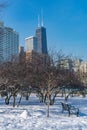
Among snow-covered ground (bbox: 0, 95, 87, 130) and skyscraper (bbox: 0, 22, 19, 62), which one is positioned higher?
skyscraper (bbox: 0, 22, 19, 62)

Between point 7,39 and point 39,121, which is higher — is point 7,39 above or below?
above

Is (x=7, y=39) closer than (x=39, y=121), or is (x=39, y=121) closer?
(x=7, y=39)

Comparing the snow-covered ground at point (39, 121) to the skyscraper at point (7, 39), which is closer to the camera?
the skyscraper at point (7, 39)

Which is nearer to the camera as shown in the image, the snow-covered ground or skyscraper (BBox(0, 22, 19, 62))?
skyscraper (BBox(0, 22, 19, 62))

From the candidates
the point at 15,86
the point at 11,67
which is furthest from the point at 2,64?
the point at 15,86

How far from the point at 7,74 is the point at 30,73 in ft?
24.1

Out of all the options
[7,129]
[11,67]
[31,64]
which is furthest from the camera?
[31,64]

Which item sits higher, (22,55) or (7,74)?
(22,55)

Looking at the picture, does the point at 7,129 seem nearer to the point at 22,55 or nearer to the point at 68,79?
the point at 68,79

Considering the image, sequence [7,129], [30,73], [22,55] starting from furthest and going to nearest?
[22,55]
[30,73]
[7,129]

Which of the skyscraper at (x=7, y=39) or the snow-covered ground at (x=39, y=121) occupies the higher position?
the skyscraper at (x=7, y=39)

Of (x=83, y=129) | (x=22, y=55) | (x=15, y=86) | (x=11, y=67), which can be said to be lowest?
(x=83, y=129)

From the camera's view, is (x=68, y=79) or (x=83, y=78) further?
(x=83, y=78)

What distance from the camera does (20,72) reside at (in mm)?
39312
